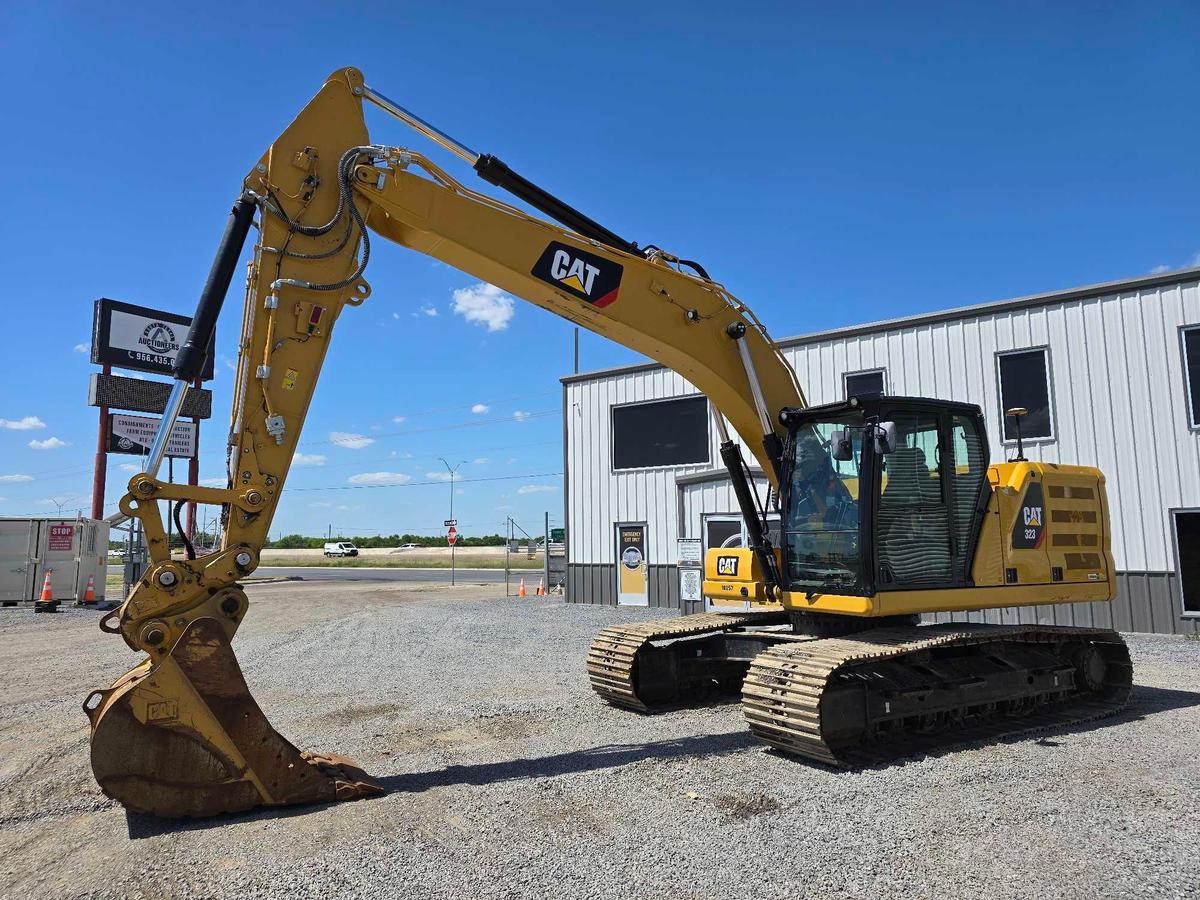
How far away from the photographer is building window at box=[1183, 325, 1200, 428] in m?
14.3

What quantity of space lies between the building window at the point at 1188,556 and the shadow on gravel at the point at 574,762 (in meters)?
11.1

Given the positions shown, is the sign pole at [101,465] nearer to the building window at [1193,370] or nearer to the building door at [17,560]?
the building door at [17,560]

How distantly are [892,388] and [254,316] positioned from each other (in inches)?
564

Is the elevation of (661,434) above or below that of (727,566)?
above

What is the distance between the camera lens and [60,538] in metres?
22.5

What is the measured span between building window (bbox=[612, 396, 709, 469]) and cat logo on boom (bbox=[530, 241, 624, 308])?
13.0m

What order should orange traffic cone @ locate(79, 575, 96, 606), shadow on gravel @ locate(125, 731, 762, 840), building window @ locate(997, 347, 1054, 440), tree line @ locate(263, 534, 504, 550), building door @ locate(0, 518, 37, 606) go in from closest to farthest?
shadow on gravel @ locate(125, 731, 762, 840), building window @ locate(997, 347, 1054, 440), building door @ locate(0, 518, 37, 606), orange traffic cone @ locate(79, 575, 96, 606), tree line @ locate(263, 534, 504, 550)

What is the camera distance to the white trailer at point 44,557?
72.3ft

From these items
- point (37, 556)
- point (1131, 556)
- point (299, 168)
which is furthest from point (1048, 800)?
point (37, 556)

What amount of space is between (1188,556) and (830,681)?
12.0 meters

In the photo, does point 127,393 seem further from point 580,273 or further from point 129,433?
point 580,273

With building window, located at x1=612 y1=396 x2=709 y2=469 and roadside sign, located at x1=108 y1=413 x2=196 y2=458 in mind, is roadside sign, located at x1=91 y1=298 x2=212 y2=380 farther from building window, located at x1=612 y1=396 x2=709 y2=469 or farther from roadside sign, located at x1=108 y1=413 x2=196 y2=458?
building window, located at x1=612 y1=396 x2=709 y2=469

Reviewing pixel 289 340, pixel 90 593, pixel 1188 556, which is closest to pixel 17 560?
pixel 90 593

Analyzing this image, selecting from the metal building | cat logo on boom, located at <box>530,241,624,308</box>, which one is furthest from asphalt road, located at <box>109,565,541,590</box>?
cat logo on boom, located at <box>530,241,624,308</box>
